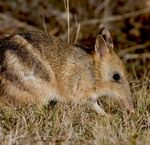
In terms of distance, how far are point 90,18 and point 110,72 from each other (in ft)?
18.1

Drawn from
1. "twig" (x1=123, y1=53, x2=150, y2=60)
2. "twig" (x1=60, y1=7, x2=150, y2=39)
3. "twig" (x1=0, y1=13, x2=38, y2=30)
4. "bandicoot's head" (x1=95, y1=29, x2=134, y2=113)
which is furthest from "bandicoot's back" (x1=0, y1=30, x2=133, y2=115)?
"twig" (x1=60, y1=7, x2=150, y2=39)

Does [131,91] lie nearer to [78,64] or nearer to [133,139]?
[78,64]

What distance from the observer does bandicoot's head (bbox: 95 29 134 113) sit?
25.3 feet

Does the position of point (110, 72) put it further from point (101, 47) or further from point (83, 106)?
point (83, 106)

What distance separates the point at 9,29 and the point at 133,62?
2.60 m

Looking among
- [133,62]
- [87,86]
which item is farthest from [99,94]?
[133,62]

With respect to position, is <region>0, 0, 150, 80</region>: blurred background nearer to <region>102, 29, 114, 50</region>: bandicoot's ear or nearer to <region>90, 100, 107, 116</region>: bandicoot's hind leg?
<region>102, 29, 114, 50</region>: bandicoot's ear

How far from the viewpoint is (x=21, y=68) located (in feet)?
23.9

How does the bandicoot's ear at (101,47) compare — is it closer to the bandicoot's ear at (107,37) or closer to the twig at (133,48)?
the bandicoot's ear at (107,37)

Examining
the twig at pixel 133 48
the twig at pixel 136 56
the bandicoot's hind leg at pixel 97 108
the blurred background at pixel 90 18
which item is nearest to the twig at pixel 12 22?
the blurred background at pixel 90 18

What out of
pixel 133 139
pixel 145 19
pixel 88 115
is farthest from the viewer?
→ pixel 145 19

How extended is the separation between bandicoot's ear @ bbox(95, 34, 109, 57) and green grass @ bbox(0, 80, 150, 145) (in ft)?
2.65

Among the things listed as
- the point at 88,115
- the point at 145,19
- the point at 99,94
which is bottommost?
the point at 88,115

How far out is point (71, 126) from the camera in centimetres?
641
